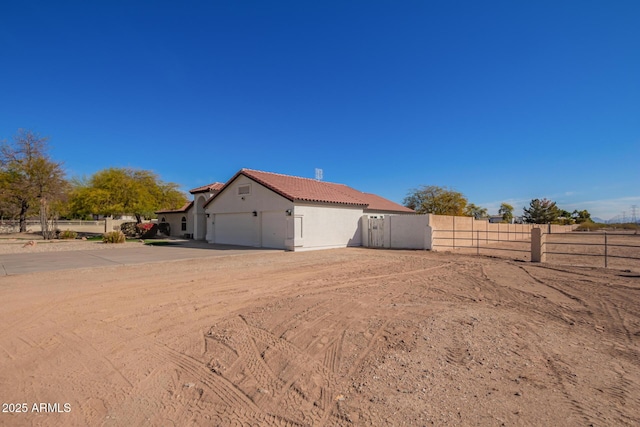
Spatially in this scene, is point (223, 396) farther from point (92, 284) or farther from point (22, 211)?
point (22, 211)

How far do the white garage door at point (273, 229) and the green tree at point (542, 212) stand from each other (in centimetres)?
6917

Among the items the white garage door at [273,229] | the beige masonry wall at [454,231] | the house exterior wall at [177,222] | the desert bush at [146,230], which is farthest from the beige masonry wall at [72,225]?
the beige masonry wall at [454,231]

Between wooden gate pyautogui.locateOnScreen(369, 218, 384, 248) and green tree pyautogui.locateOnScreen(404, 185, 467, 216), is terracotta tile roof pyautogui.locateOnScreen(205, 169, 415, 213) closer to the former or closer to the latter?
wooden gate pyautogui.locateOnScreen(369, 218, 384, 248)

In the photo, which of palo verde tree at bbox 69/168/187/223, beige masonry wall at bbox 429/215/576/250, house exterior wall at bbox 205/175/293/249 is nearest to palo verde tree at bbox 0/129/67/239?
palo verde tree at bbox 69/168/187/223

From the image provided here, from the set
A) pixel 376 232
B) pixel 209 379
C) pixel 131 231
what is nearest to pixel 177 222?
pixel 131 231

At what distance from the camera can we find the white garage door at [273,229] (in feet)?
71.8

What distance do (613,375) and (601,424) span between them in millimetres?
1440

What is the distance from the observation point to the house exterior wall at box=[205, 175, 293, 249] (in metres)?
22.1

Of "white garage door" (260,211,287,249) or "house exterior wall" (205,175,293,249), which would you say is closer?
"white garage door" (260,211,287,249)

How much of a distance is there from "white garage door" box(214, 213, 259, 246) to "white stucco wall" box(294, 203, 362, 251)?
4.07m

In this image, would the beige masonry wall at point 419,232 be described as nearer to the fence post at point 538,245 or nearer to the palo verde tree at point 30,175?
the fence post at point 538,245

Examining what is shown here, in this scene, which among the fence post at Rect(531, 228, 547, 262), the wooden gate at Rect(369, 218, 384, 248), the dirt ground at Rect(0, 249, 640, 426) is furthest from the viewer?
the wooden gate at Rect(369, 218, 384, 248)

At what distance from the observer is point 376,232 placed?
81.1 ft

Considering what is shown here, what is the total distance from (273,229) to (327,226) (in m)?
3.59
